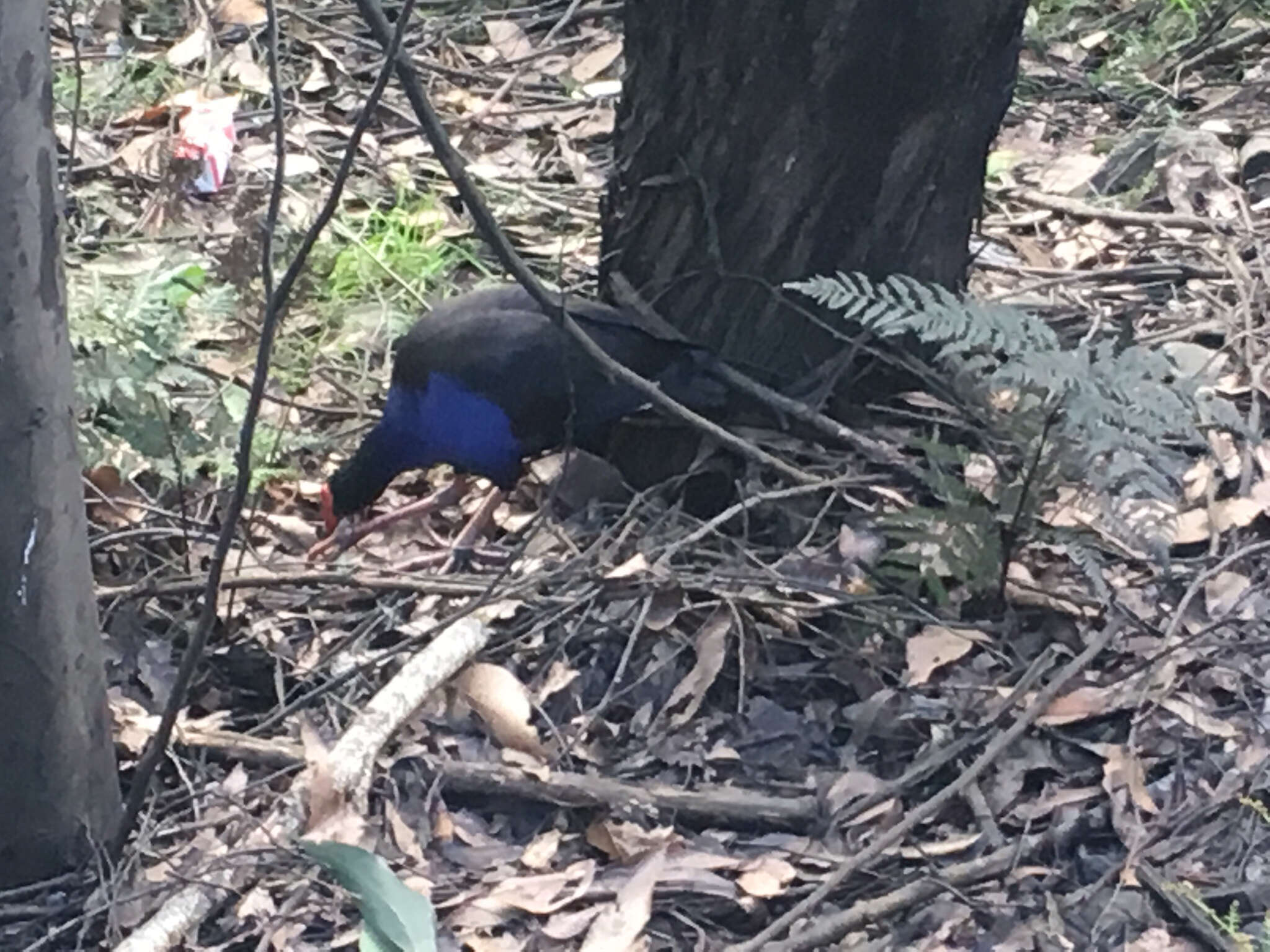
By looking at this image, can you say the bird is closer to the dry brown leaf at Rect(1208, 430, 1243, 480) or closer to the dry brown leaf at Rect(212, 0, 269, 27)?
the dry brown leaf at Rect(1208, 430, 1243, 480)

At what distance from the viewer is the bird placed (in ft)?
12.3

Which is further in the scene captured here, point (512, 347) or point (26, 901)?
point (512, 347)

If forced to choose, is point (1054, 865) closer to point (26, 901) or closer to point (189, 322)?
point (26, 901)

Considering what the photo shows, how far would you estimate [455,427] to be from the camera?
12.4 ft

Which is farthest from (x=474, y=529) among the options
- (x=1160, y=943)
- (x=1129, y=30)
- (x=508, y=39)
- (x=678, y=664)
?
(x=1129, y=30)

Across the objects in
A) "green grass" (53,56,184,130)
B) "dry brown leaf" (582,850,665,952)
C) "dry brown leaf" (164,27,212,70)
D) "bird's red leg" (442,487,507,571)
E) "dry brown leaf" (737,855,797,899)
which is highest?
"dry brown leaf" (164,27,212,70)

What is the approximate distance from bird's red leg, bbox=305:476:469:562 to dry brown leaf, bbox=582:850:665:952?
1398 mm

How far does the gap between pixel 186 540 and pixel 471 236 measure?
5.49 ft

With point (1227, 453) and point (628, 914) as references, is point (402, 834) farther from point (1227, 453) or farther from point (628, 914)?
point (1227, 453)

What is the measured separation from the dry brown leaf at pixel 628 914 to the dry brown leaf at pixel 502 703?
356 millimetres

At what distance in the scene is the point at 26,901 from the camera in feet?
7.79

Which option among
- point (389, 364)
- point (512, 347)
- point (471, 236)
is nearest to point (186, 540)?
point (512, 347)

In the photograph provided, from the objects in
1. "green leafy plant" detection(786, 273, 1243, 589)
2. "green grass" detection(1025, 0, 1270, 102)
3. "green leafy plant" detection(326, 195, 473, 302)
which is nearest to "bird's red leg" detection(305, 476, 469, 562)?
"green leafy plant" detection(326, 195, 473, 302)

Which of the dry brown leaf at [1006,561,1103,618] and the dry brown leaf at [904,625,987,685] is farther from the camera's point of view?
the dry brown leaf at [1006,561,1103,618]
